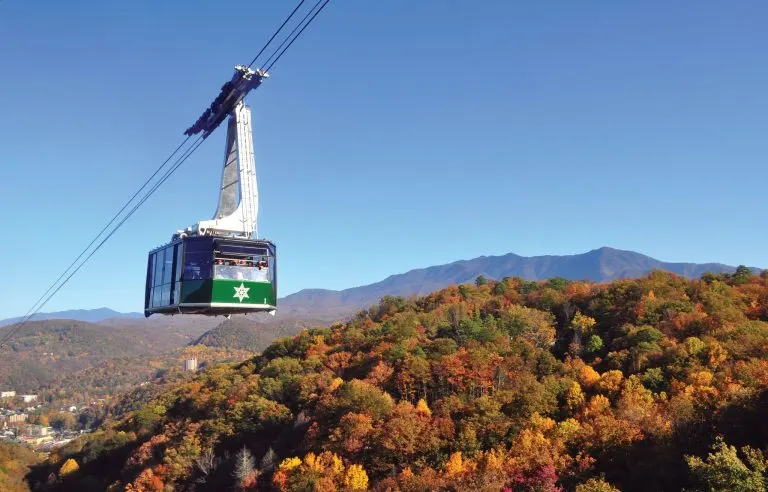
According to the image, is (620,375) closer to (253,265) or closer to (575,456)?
(575,456)

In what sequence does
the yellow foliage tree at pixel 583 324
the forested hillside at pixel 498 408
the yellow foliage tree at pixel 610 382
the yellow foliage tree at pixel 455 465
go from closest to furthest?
the forested hillside at pixel 498 408, the yellow foliage tree at pixel 455 465, the yellow foliage tree at pixel 610 382, the yellow foliage tree at pixel 583 324

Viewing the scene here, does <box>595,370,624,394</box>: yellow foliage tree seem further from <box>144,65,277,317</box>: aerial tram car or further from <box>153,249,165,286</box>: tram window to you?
<box>153,249,165,286</box>: tram window

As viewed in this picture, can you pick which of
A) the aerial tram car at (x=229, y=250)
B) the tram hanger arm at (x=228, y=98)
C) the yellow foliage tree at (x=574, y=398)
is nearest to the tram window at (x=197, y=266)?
the aerial tram car at (x=229, y=250)

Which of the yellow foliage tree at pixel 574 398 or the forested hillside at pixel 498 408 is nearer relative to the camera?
the forested hillside at pixel 498 408

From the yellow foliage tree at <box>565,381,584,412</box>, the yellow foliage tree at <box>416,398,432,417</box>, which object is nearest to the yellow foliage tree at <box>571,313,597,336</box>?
the yellow foliage tree at <box>565,381,584,412</box>

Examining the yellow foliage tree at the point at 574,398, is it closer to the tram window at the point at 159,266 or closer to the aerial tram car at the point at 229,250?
the aerial tram car at the point at 229,250

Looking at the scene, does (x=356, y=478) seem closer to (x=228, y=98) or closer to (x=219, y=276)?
(x=219, y=276)

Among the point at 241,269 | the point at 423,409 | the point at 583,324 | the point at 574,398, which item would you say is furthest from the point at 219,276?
the point at 583,324
